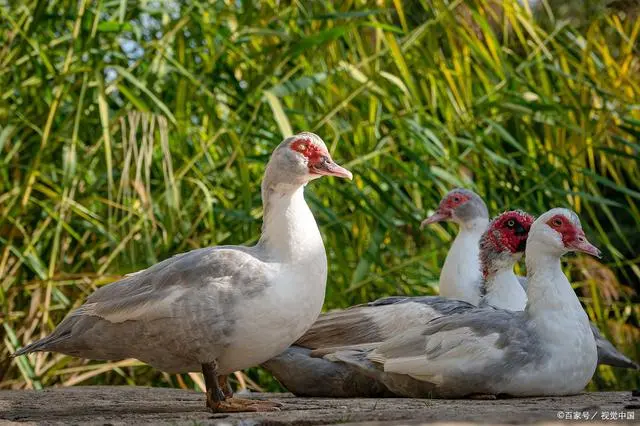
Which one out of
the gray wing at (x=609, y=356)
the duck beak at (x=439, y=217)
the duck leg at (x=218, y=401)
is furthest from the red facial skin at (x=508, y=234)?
the duck leg at (x=218, y=401)

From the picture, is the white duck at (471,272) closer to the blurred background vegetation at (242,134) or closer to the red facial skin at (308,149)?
the blurred background vegetation at (242,134)

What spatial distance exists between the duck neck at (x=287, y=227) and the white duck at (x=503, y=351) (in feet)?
1.82

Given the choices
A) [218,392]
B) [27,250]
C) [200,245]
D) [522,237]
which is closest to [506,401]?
[218,392]

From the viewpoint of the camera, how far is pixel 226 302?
3.67 meters

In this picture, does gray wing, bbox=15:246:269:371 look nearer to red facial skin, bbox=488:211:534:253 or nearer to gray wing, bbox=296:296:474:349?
gray wing, bbox=296:296:474:349

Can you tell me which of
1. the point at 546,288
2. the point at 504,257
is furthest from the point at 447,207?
the point at 546,288

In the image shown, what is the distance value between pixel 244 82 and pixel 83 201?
1.11 metres

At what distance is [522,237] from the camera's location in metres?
5.14

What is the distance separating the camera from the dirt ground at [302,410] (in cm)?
318

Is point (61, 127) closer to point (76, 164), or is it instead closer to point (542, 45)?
point (76, 164)

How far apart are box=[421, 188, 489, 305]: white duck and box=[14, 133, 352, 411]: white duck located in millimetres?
1515

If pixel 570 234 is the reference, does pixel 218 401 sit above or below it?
below

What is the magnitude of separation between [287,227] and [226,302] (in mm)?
390

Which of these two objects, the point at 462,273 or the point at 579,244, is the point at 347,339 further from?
the point at 579,244
